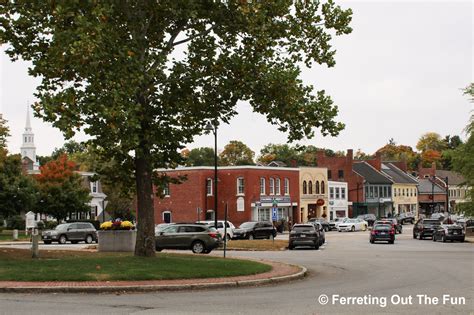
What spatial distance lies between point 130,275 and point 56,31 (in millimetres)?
7674

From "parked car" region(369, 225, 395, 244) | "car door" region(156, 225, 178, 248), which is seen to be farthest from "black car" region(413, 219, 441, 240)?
"car door" region(156, 225, 178, 248)

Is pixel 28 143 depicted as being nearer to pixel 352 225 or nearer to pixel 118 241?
pixel 352 225

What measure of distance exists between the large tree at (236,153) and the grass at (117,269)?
105 metres

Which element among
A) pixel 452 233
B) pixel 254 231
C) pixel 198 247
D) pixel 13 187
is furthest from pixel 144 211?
pixel 13 187

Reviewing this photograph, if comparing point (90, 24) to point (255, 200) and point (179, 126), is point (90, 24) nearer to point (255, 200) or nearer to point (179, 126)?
point (179, 126)

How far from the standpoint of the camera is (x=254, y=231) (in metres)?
50.3

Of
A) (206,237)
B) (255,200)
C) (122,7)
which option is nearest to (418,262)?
(206,237)

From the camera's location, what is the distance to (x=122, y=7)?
22.5 m

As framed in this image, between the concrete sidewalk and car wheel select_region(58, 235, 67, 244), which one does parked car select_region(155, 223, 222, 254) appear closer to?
the concrete sidewalk

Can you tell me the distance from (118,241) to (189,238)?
4.27m

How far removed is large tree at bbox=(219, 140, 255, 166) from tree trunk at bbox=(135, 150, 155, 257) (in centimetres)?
10496

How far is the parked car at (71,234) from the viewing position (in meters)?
48.8

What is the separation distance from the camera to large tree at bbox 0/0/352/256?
786 inches

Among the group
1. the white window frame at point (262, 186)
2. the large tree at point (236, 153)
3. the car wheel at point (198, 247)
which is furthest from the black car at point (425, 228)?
the large tree at point (236, 153)
